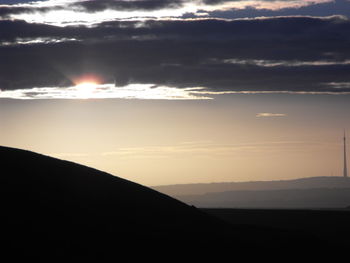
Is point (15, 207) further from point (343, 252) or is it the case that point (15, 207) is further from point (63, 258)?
point (343, 252)

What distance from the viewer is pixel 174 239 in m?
54.1

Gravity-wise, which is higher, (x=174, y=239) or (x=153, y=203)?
(x=153, y=203)

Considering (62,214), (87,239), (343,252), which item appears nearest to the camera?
(87,239)

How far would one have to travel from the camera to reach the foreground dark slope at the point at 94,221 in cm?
4816

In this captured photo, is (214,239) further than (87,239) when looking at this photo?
Yes

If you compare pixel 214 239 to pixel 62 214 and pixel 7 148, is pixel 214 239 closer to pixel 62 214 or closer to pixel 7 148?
pixel 62 214

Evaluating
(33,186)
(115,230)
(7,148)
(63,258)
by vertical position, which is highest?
(7,148)

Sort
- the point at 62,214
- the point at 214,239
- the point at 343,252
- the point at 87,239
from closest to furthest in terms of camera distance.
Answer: the point at 87,239
the point at 62,214
the point at 214,239
the point at 343,252

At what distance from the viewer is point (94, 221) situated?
53.5 meters

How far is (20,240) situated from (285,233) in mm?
27940

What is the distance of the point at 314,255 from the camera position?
58906 millimetres

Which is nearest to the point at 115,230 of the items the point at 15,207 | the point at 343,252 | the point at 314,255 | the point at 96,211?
the point at 96,211

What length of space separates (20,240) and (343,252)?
2909 cm

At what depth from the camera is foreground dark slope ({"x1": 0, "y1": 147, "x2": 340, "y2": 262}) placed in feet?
158
